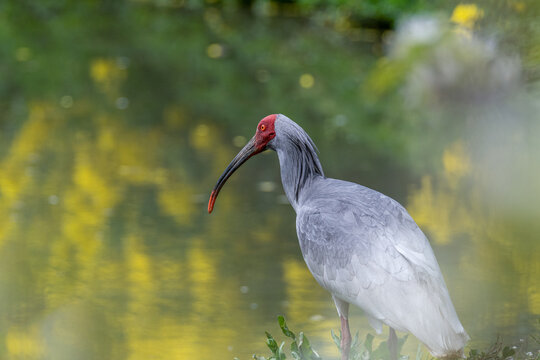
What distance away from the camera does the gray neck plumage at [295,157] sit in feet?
14.6

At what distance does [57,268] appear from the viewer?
6707 millimetres

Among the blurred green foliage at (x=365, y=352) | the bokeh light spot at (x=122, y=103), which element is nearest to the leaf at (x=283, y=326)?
the blurred green foliage at (x=365, y=352)

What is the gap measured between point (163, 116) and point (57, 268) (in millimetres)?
4809

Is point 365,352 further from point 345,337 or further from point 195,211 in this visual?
point 195,211

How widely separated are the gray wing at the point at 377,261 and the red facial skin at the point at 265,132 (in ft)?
1.23

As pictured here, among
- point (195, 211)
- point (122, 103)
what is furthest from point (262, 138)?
point (122, 103)

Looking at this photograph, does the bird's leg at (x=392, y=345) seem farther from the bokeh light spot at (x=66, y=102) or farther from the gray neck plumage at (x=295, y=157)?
the bokeh light spot at (x=66, y=102)

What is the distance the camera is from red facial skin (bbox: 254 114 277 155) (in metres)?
4.48

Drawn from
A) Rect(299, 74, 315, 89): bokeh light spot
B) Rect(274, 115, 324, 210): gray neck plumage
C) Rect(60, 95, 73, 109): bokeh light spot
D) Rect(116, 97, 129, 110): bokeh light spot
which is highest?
Rect(299, 74, 315, 89): bokeh light spot

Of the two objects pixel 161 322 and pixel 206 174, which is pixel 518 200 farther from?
pixel 161 322

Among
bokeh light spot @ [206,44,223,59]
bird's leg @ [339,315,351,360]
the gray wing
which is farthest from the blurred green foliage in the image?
bokeh light spot @ [206,44,223,59]

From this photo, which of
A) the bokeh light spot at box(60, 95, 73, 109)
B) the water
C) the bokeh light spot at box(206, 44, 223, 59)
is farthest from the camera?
the bokeh light spot at box(206, 44, 223, 59)

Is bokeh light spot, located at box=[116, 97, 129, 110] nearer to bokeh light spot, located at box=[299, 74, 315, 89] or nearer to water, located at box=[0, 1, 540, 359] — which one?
water, located at box=[0, 1, 540, 359]

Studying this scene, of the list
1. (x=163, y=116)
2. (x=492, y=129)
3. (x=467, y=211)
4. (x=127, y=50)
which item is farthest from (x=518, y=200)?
(x=127, y=50)
